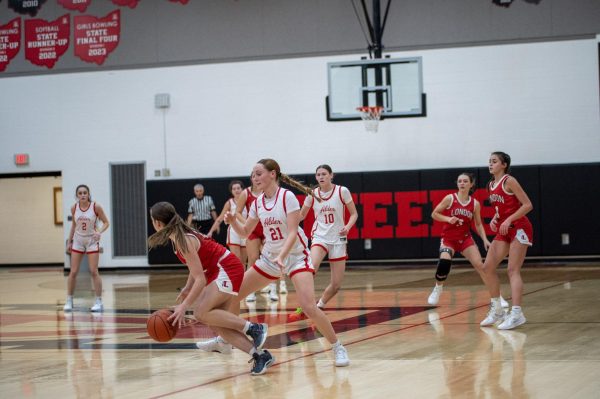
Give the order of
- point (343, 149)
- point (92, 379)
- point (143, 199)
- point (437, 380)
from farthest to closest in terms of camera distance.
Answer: point (143, 199)
point (343, 149)
point (92, 379)
point (437, 380)

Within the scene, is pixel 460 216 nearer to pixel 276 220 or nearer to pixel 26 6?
pixel 276 220

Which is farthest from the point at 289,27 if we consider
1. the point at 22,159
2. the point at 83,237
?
the point at 83,237

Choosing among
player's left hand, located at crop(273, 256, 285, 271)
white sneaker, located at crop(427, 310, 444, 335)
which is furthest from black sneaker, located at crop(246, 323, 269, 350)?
white sneaker, located at crop(427, 310, 444, 335)

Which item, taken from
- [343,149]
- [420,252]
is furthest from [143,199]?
[420,252]

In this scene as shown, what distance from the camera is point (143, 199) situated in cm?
2228

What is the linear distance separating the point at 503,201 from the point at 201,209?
12.1 meters

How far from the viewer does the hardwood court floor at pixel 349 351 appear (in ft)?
20.7

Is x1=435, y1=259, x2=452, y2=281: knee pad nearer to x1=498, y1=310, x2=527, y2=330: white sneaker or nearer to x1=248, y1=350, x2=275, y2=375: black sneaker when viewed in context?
x1=498, y1=310, x2=527, y2=330: white sneaker

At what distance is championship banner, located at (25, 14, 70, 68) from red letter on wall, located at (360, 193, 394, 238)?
870 cm

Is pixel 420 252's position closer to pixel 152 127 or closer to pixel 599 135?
pixel 599 135

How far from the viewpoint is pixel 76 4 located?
2247cm

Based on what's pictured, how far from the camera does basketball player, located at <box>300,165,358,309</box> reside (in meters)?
10.4

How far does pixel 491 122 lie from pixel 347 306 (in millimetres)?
9520

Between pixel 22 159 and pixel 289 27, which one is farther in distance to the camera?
pixel 22 159
